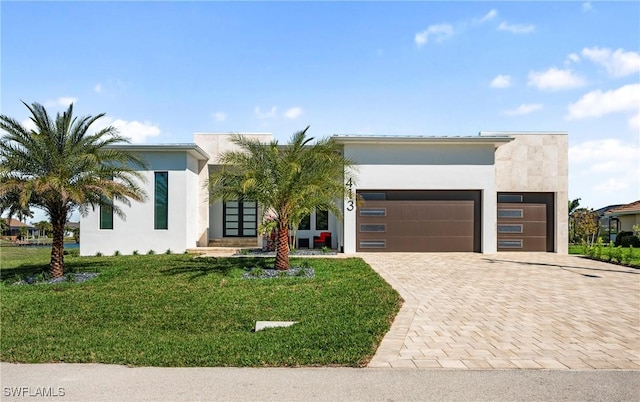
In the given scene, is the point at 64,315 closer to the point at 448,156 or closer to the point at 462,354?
the point at 462,354

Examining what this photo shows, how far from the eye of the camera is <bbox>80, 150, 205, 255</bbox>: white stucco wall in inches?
677

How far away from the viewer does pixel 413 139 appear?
1706cm

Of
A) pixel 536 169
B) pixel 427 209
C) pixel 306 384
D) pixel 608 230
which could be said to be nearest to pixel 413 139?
pixel 427 209

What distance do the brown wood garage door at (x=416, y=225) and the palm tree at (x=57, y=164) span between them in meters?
9.79

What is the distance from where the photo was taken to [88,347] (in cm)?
547

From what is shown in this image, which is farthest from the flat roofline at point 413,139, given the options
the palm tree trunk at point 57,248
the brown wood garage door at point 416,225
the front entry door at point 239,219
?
the palm tree trunk at point 57,248

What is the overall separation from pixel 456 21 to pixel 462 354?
810cm

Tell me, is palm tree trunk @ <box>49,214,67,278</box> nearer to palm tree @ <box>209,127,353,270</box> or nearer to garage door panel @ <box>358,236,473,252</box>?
palm tree @ <box>209,127,353,270</box>

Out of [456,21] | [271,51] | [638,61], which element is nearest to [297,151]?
[271,51]

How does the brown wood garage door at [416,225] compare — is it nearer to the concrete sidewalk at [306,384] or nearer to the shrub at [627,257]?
the shrub at [627,257]

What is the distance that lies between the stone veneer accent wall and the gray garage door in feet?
6.05

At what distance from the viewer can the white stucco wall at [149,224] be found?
17.2 metres

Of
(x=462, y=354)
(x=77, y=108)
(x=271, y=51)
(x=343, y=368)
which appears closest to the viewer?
(x=343, y=368)

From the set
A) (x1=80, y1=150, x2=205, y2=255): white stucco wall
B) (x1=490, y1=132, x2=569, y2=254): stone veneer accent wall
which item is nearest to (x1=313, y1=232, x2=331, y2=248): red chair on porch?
(x1=80, y1=150, x2=205, y2=255): white stucco wall
